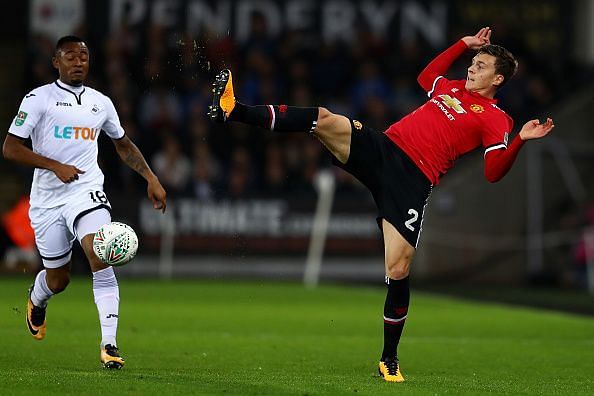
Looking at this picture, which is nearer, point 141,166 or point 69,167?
point 69,167

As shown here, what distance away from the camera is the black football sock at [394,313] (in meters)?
9.88

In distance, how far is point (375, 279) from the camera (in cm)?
2564

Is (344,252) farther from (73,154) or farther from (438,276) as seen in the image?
(73,154)

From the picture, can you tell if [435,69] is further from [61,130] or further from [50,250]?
A: [50,250]

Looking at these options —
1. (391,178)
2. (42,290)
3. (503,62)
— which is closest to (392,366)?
(391,178)

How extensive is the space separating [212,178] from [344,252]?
302 cm

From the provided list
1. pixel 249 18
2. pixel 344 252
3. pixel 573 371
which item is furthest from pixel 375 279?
pixel 573 371

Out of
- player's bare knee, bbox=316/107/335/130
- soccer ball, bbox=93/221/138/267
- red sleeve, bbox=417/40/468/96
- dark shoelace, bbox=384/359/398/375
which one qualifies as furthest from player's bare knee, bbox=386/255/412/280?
soccer ball, bbox=93/221/138/267

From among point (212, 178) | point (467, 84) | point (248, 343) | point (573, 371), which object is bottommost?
point (212, 178)

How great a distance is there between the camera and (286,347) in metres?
12.7

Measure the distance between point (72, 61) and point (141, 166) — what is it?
1.09 meters

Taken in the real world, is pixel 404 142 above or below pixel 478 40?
below

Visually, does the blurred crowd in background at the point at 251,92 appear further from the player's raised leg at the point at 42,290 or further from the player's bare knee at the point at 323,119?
the player's bare knee at the point at 323,119

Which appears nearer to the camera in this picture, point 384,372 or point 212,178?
point 384,372
